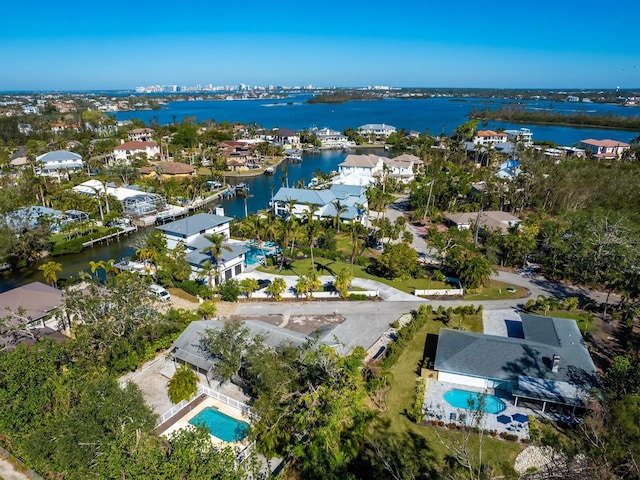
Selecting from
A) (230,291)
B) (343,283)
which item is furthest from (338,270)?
(230,291)

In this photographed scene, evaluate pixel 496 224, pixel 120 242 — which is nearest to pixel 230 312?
pixel 120 242

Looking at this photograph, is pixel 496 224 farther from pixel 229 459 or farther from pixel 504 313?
pixel 229 459

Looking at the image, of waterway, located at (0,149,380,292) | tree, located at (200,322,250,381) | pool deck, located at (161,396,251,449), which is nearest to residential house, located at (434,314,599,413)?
tree, located at (200,322,250,381)

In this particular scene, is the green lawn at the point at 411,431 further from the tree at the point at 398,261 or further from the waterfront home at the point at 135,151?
the waterfront home at the point at 135,151

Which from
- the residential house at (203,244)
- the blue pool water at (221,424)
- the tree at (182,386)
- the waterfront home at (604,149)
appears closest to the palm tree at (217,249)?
the residential house at (203,244)

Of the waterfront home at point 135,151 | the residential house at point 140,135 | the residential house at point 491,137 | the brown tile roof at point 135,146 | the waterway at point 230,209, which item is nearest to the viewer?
the waterway at point 230,209

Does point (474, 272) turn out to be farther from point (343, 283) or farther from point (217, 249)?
point (217, 249)

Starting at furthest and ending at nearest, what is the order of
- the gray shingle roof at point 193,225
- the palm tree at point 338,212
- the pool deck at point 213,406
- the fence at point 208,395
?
the palm tree at point 338,212, the gray shingle roof at point 193,225, the fence at point 208,395, the pool deck at point 213,406
